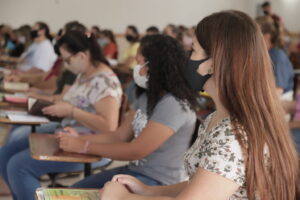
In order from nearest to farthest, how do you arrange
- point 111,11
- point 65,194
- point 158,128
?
point 65,194 < point 158,128 < point 111,11

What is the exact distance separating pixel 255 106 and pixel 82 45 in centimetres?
193

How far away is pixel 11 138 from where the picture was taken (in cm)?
343

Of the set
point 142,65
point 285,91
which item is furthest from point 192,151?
point 285,91

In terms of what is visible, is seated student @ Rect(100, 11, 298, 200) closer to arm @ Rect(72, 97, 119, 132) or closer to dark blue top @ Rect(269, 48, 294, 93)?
arm @ Rect(72, 97, 119, 132)

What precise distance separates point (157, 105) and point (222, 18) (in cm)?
93

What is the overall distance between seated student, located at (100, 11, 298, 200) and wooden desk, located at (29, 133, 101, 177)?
3.17 feet

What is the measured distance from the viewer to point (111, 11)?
38.6 ft

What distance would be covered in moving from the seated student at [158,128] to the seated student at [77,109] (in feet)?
1.25

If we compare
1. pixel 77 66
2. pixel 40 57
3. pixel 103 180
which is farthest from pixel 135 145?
pixel 40 57

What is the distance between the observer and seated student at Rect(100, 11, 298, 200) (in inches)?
51.9

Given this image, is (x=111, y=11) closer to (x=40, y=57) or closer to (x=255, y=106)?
(x=40, y=57)

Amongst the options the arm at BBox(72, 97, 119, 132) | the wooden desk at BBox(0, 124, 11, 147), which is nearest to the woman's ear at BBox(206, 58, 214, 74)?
the arm at BBox(72, 97, 119, 132)

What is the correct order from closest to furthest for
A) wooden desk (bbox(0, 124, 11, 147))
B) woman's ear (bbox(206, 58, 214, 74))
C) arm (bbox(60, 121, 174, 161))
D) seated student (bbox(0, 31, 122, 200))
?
woman's ear (bbox(206, 58, 214, 74)) < arm (bbox(60, 121, 174, 161)) < seated student (bbox(0, 31, 122, 200)) < wooden desk (bbox(0, 124, 11, 147))

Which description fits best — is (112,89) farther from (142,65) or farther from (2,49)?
(2,49)
